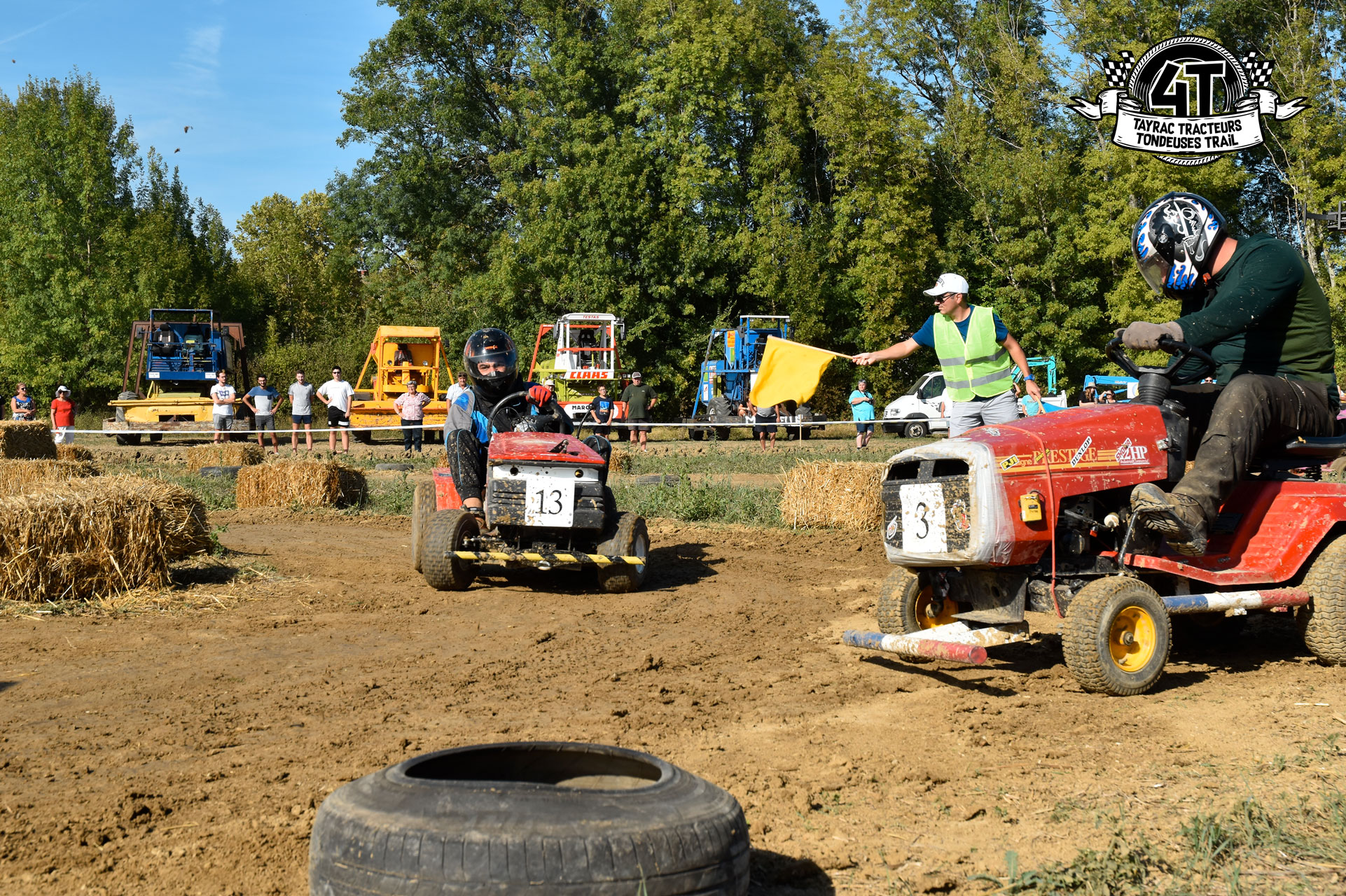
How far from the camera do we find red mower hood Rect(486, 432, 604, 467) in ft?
26.7

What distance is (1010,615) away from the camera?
5.52 meters

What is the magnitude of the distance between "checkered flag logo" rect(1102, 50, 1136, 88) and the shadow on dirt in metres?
30.8

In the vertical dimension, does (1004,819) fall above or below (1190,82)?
below

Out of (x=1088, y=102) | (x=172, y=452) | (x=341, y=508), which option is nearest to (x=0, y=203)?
(x=172, y=452)

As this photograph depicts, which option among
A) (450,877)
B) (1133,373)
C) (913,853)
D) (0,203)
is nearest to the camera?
(450,877)

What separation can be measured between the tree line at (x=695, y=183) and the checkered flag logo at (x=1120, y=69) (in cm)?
148

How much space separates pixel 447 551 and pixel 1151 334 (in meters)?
4.92

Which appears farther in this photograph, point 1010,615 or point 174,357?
point 174,357

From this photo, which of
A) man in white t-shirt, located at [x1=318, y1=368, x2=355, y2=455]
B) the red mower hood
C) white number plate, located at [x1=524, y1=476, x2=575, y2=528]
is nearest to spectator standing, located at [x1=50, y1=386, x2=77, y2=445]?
man in white t-shirt, located at [x1=318, y1=368, x2=355, y2=455]

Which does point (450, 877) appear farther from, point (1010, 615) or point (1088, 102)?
point (1088, 102)

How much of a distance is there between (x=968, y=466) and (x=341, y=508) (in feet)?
33.5

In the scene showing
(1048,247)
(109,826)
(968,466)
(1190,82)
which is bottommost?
(109,826)

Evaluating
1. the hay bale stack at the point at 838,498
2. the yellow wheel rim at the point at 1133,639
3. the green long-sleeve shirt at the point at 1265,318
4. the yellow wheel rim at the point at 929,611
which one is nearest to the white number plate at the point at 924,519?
the yellow wheel rim at the point at 929,611

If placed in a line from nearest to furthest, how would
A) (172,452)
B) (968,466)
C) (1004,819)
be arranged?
1. (1004,819)
2. (968,466)
3. (172,452)
